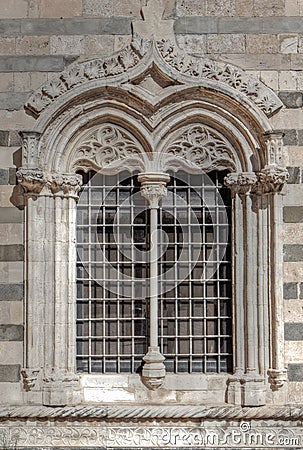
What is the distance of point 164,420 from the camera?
8.67 metres

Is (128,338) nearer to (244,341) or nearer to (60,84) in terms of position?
(244,341)

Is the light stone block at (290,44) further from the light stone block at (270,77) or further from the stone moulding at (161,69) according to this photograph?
the stone moulding at (161,69)

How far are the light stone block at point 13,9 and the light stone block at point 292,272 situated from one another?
155 inches

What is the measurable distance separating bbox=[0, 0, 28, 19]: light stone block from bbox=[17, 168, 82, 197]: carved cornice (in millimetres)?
1711

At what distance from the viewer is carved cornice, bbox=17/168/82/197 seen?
8.63 meters

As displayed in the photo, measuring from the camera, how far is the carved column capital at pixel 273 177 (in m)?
8.59

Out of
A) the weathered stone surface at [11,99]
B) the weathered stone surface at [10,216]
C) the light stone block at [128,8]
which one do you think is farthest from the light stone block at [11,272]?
the light stone block at [128,8]

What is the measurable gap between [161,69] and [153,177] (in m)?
1.16

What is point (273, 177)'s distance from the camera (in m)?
8.59

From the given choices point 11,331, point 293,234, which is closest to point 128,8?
point 293,234

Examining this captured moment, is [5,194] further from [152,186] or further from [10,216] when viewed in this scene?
[152,186]

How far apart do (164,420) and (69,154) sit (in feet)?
9.94

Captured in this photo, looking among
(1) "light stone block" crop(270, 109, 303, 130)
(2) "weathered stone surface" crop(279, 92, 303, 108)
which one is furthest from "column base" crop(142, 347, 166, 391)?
(2) "weathered stone surface" crop(279, 92, 303, 108)

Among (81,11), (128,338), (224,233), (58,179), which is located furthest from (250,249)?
(81,11)
